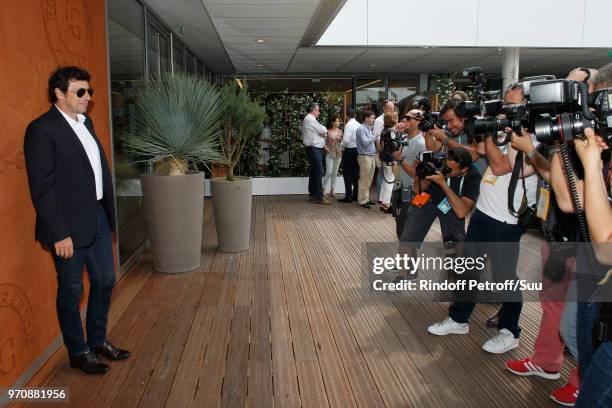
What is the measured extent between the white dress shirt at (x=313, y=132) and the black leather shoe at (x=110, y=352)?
6.20 metres

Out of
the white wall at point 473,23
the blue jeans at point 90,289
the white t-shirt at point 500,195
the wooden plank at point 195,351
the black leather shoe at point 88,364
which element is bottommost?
the wooden plank at point 195,351

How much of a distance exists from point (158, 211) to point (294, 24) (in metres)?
3.41

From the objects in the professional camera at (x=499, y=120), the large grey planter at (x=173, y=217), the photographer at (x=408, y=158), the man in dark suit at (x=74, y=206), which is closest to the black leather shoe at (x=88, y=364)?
the man in dark suit at (x=74, y=206)

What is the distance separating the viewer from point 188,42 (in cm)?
795

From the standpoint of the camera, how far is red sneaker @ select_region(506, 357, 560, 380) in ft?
8.99

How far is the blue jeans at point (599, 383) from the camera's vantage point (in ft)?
4.33

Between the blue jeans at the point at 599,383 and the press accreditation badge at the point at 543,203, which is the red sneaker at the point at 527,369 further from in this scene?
the blue jeans at the point at 599,383

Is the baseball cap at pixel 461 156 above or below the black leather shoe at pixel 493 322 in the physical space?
above

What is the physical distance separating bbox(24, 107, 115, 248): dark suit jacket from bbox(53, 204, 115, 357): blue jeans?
130mm

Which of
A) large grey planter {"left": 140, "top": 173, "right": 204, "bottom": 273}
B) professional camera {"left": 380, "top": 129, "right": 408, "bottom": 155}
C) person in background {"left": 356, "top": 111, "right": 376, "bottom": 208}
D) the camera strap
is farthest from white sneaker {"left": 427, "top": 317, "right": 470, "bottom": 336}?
person in background {"left": 356, "top": 111, "right": 376, "bottom": 208}

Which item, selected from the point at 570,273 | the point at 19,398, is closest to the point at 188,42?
the point at 19,398

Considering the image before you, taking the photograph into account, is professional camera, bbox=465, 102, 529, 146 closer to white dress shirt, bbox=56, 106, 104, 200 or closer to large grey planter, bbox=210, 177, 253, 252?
white dress shirt, bbox=56, 106, 104, 200

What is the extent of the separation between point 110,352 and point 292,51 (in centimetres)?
692

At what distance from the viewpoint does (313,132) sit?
345 inches
